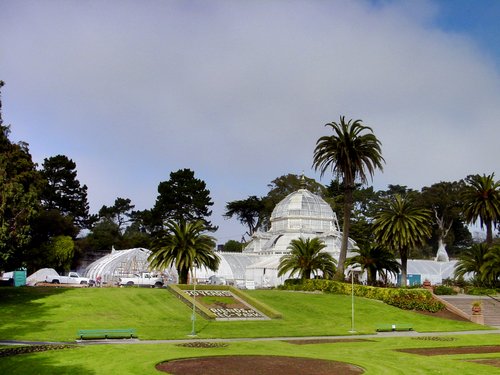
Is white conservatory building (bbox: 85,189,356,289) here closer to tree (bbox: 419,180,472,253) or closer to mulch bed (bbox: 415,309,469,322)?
mulch bed (bbox: 415,309,469,322)

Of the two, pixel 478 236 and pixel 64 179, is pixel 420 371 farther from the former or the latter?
pixel 478 236

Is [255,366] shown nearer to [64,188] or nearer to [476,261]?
[476,261]

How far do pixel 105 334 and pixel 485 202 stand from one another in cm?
5438

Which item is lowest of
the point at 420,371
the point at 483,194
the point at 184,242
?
the point at 420,371

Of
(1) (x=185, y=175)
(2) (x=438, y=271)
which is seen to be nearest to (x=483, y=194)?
(2) (x=438, y=271)

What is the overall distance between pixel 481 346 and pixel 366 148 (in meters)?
31.6

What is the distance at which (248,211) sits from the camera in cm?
13575

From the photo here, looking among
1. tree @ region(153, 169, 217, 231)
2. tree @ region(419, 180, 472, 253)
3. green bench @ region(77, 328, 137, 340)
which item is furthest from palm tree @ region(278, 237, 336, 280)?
tree @ region(419, 180, 472, 253)

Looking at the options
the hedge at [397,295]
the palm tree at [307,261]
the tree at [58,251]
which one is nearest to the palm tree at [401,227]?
the hedge at [397,295]

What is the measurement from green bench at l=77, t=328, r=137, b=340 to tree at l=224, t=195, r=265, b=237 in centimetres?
9892

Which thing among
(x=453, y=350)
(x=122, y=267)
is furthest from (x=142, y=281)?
(x=453, y=350)

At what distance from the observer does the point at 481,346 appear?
34344 millimetres

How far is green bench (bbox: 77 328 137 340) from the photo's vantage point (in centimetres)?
3334

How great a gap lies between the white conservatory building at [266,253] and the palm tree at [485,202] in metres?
20.9
